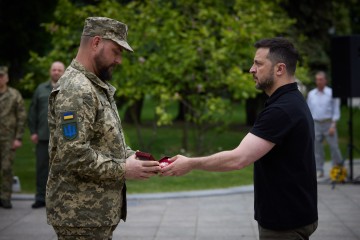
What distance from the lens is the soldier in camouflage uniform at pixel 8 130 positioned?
10.9m

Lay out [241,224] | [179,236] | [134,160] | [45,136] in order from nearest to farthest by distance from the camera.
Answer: [134,160], [179,236], [241,224], [45,136]

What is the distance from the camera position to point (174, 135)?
87.4 feet

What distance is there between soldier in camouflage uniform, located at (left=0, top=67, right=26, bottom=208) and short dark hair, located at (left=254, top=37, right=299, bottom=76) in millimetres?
7140

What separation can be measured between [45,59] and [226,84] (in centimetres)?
424

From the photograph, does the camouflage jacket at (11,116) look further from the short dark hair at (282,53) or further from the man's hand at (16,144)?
the short dark hair at (282,53)

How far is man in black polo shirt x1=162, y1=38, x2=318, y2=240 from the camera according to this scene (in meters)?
4.27

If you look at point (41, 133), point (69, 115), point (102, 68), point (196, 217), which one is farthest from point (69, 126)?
point (41, 133)

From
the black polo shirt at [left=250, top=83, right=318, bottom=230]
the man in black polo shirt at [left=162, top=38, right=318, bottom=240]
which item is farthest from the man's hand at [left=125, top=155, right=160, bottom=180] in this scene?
the black polo shirt at [left=250, top=83, right=318, bottom=230]

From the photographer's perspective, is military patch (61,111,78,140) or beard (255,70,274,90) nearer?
military patch (61,111,78,140)

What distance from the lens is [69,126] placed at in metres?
4.13

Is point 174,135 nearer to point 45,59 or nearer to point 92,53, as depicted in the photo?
point 45,59

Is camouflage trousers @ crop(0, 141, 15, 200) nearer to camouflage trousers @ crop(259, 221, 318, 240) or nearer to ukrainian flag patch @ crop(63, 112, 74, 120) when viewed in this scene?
ukrainian flag patch @ crop(63, 112, 74, 120)

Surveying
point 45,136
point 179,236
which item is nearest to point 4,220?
point 45,136

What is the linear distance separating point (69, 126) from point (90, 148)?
0.17 metres
